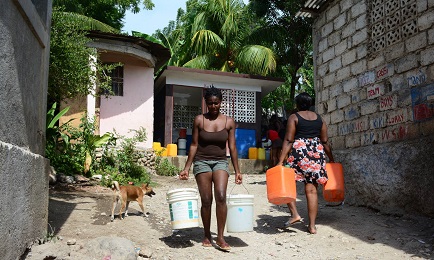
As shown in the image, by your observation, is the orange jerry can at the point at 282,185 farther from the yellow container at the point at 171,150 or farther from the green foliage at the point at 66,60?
the yellow container at the point at 171,150

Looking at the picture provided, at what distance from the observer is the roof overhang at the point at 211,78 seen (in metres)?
13.7

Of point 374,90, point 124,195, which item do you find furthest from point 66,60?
point 374,90

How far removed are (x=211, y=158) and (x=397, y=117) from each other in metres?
3.32

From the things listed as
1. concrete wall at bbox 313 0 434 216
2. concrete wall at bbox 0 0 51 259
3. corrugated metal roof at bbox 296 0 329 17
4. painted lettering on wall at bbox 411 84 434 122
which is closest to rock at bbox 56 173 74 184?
concrete wall at bbox 0 0 51 259

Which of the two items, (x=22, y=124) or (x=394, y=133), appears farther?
(x=394, y=133)

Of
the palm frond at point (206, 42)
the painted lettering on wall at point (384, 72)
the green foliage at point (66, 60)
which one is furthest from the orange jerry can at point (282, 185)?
the palm frond at point (206, 42)

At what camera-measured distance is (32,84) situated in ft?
12.5

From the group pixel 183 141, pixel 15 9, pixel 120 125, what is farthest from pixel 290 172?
pixel 183 141

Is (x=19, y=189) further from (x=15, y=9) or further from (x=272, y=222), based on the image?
(x=272, y=222)

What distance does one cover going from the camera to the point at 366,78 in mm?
6844

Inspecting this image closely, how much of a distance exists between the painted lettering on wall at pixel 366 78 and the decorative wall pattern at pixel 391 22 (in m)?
0.39

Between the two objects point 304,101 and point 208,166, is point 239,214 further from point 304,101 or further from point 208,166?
point 304,101

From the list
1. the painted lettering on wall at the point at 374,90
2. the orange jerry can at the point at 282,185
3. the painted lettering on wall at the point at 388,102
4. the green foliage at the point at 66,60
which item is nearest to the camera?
the orange jerry can at the point at 282,185

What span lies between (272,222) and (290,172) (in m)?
1.31
